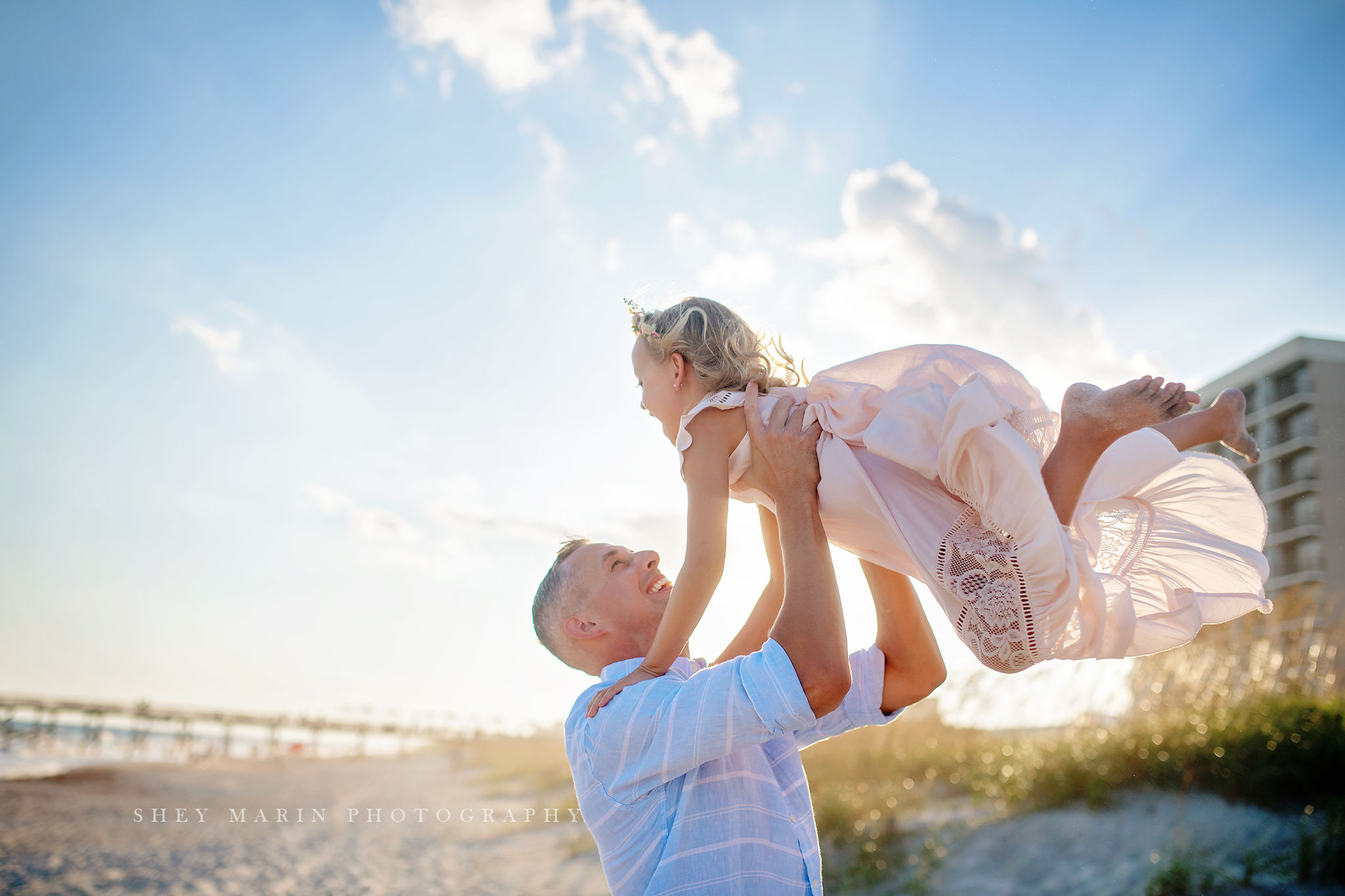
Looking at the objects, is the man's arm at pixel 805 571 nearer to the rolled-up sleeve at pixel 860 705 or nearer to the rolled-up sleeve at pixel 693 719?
the rolled-up sleeve at pixel 693 719

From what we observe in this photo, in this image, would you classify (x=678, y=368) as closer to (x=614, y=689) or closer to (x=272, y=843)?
(x=614, y=689)

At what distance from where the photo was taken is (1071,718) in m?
7.50

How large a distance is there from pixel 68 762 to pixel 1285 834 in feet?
115

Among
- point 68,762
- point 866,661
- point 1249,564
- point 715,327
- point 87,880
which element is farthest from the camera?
point 68,762

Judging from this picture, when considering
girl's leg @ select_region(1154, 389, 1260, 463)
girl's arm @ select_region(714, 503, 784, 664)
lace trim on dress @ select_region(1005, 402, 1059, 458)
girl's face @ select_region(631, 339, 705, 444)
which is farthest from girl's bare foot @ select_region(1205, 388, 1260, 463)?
girl's face @ select_region(631, 339, 705, 444)

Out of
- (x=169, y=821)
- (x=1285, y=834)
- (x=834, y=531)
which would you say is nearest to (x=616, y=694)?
(x=834, y=531)

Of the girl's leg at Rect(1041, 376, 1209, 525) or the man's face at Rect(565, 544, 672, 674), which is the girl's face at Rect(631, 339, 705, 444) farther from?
the girl's leg at Rect(1041, 376, 1209, 525)

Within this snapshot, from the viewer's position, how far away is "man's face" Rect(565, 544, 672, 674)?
2512mm

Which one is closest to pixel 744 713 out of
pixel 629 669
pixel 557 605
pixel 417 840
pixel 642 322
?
pixel 629 669

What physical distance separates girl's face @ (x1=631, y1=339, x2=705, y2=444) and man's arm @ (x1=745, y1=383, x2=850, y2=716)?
485 mm

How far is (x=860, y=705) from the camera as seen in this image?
239 cm

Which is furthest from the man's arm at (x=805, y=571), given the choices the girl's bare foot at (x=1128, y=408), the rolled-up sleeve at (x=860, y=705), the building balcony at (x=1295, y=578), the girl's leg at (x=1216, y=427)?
the building balcony at (x=1295, y=578)

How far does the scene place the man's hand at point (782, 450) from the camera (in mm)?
2068

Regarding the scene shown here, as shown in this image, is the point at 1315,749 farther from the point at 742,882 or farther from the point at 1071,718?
the point at 742,882
